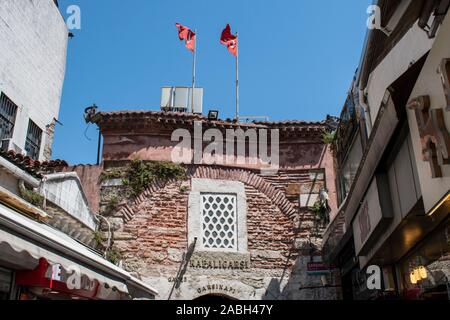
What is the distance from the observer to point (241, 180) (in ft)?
41.5

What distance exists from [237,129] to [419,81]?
870 centimetres

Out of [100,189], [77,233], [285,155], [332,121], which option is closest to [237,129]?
[285,155]

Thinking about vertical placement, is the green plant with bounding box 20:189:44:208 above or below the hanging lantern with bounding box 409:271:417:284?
above

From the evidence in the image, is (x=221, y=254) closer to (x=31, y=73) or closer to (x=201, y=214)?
(x=201, y=214)

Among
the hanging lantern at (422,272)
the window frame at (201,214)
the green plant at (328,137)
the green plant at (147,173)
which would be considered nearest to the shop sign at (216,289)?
the window frame at (201,214)

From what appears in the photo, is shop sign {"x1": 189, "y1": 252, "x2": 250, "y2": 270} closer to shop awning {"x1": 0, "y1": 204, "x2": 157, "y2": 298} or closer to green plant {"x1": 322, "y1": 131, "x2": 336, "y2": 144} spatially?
green plant {"x1": 322, "y1": 131, "x2": 336, "y2": 144}

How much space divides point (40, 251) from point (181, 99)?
904 cm

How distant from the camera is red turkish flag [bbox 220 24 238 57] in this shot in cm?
1569

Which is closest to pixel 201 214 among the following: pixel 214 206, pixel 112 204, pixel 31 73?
pixel 214 206

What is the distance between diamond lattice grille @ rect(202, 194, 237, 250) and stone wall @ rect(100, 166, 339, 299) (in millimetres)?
352

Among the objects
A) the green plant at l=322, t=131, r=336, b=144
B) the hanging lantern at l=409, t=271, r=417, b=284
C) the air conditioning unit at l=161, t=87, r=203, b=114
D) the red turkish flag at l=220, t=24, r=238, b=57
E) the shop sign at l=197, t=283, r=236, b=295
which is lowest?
the hanging lantern at l=409, t=271, r=417, b=284

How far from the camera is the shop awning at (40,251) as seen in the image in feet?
16.0

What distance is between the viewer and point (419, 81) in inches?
175

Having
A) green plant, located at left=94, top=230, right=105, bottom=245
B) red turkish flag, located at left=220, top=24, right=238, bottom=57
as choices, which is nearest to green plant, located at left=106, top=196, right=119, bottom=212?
green plant, located at left=94, top=230, right=105, bottom=245
